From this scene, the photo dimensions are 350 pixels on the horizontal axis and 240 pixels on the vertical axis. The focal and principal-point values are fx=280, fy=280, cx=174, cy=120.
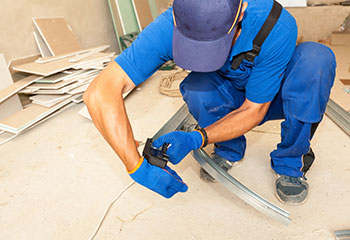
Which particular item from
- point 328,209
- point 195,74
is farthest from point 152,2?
point 328,209

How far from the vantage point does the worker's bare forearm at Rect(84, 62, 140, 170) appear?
3.54ft

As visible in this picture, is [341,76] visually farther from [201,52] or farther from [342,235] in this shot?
[201,52]

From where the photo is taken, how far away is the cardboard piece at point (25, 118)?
2.07m

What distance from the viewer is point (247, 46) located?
112 centimetres

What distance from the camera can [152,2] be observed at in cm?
395

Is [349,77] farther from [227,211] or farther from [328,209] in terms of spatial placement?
[227,211]

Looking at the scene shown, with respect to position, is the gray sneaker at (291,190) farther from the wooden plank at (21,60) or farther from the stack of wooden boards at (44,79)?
the wooden plank at (21,60)

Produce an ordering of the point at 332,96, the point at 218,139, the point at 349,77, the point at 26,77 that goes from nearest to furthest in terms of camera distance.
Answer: the point at 218,139
the point at 332,96
the point at 26,77
the point at 349,77

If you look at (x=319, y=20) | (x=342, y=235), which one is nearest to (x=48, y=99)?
(x=342, y=235)

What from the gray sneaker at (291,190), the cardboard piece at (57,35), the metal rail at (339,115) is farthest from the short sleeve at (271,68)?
the cardboard piece at (57,35)

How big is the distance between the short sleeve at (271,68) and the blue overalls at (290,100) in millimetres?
45

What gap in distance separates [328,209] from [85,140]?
1.54 meters

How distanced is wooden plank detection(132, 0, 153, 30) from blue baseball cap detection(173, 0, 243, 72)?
275 centimetres

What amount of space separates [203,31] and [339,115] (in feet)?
5.00
